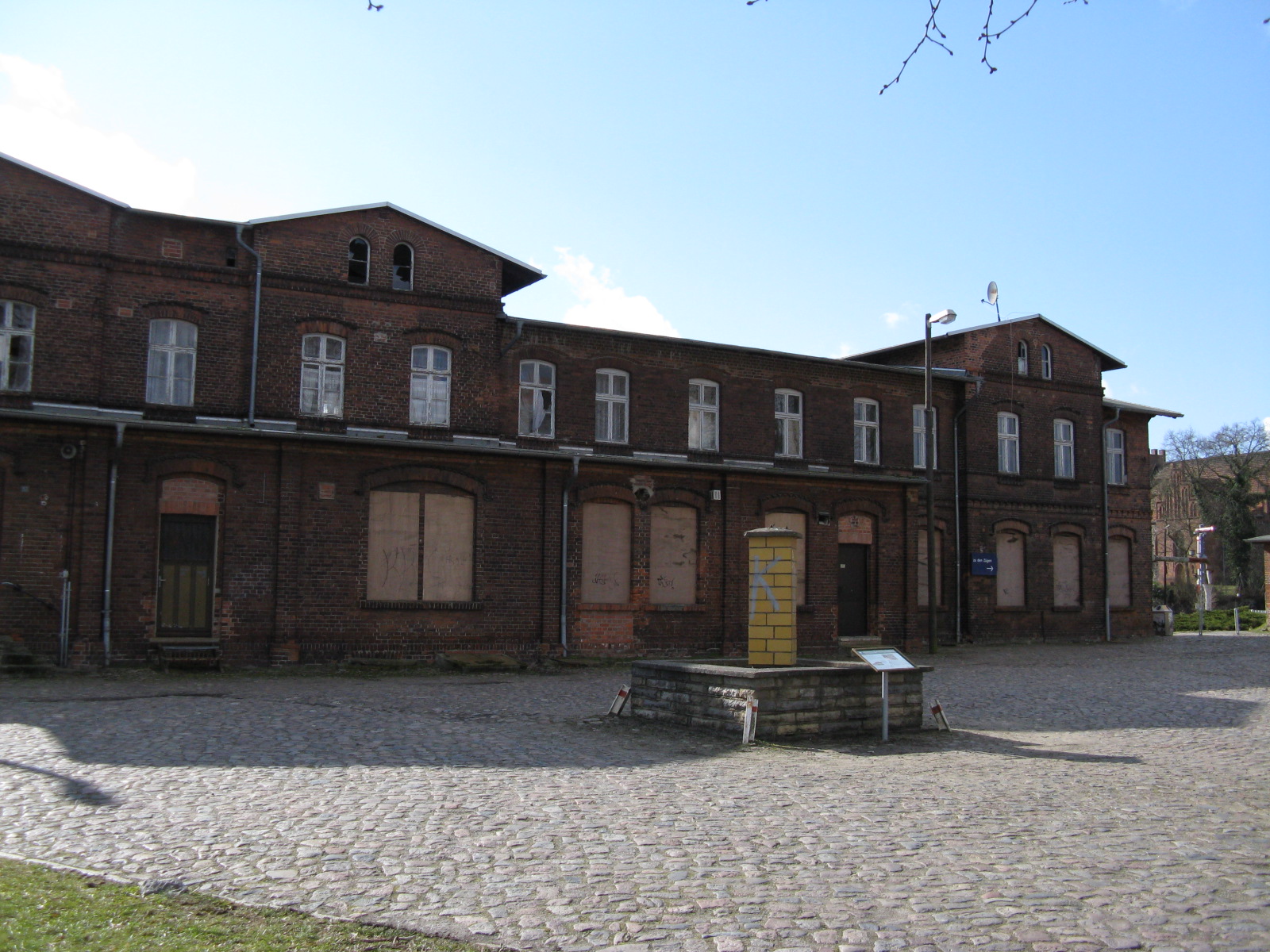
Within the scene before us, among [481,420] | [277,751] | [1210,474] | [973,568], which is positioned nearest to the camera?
[277,751]

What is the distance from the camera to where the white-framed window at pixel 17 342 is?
64.3 feet

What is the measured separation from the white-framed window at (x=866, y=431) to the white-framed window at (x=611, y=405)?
6.85 meters

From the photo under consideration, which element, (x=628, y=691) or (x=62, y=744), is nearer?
(x=62, y=744)

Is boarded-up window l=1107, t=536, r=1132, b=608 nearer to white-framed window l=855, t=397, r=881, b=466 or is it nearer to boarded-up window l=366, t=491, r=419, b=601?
white-framed window l=855, t=397, r=881, b=466

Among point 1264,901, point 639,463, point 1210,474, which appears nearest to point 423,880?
point 1264,901

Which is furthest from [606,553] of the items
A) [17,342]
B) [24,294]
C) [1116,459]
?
[1116,459]

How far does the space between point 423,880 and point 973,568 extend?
2597 cm

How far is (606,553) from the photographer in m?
23.3

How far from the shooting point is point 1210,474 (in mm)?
71062

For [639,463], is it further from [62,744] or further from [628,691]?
[62,744]

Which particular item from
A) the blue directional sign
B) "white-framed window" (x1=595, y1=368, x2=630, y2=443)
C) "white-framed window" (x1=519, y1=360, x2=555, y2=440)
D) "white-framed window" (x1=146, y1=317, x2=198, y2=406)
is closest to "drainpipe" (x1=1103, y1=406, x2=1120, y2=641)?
the blue directional sign

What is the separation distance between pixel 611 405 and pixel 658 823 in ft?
57.7

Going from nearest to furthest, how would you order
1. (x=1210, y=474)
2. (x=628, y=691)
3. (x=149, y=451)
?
(x=628, y=691) < (x=149, y=451) < (x=1210, y=474)

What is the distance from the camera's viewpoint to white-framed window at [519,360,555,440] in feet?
78.3
